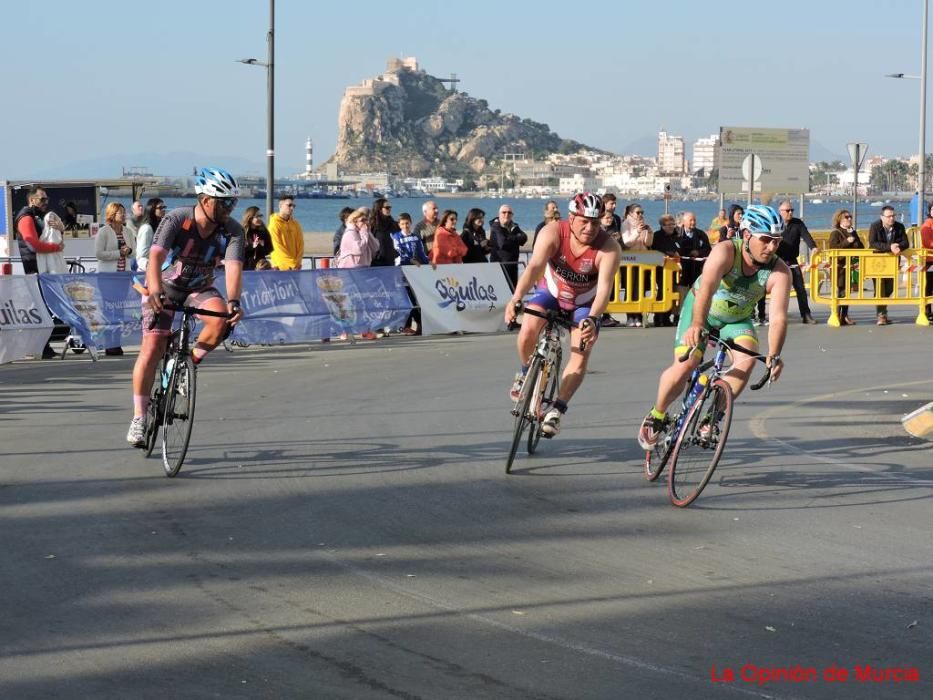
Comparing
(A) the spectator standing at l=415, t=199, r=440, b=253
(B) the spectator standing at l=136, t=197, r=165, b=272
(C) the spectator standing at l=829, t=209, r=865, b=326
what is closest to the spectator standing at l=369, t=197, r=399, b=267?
(A) the spectator standing at l=415, t=199, r=440, b=253

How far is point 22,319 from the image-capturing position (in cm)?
1775

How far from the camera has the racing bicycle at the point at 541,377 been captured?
10586 mm

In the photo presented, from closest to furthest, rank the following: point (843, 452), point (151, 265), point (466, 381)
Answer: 1. point (151, 265)
2. point (843, 452)
3. point (466, 381)

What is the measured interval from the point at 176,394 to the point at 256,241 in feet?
35.1

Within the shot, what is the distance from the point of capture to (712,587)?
23.7 ft

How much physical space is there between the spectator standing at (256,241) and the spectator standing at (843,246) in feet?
31.3

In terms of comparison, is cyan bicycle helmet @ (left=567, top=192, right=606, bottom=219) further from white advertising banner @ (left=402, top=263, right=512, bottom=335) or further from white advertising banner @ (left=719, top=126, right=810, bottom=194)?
white advertising banner @ (left=719, top=126, right=810, bottom=194)

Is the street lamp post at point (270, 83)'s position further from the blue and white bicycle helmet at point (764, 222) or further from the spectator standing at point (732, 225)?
the blue and white bicycle helmet at point (764, 222)

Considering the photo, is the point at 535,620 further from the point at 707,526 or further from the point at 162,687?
the point at 707,526

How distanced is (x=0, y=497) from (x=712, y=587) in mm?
4875

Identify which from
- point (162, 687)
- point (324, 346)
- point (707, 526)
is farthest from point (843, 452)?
point (324, 346)

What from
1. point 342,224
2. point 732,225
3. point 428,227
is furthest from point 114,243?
point 732,225

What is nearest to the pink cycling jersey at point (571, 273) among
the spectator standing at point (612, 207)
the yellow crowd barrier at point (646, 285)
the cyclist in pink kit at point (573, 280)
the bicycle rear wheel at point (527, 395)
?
the cyclist in pink kit at point (573, 280)

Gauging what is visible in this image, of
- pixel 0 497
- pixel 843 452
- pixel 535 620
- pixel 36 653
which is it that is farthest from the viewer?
pixel 843 452
